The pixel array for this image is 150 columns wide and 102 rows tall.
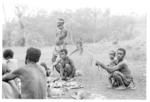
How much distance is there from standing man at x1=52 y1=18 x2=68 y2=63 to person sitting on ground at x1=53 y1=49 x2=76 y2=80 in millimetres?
71

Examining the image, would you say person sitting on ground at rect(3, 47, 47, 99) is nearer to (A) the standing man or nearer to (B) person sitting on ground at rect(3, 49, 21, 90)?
(B) person sitting on ground at rect(3, 49, 21, 90)

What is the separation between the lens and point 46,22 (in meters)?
4.60

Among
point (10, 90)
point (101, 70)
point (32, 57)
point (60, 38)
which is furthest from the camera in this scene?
point (60, 38)

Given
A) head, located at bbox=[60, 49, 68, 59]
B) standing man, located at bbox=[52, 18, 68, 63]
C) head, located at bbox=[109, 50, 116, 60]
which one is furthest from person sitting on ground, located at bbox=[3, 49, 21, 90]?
head, located at bbox=[109, 50, 116, 60]

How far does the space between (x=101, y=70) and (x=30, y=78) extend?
1179 mm

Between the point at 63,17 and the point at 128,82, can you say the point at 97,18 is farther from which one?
the point at 128,82

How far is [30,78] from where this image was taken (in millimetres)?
3807

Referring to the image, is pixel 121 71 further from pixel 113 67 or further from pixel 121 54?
pixel 121 54

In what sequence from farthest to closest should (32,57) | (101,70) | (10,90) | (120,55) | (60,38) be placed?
(60,38) → (101,70) → (120,55) → (32,57) → (10,90)

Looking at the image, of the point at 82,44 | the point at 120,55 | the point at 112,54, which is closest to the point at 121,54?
the point at 120,55

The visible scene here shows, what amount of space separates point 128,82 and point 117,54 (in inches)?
17.4

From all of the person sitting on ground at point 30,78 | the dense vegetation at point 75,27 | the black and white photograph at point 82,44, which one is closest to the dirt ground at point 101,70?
the black and white photograph at point 82,44

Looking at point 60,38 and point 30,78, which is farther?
point 60,38

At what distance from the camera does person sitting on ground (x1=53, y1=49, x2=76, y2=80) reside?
178 inches
